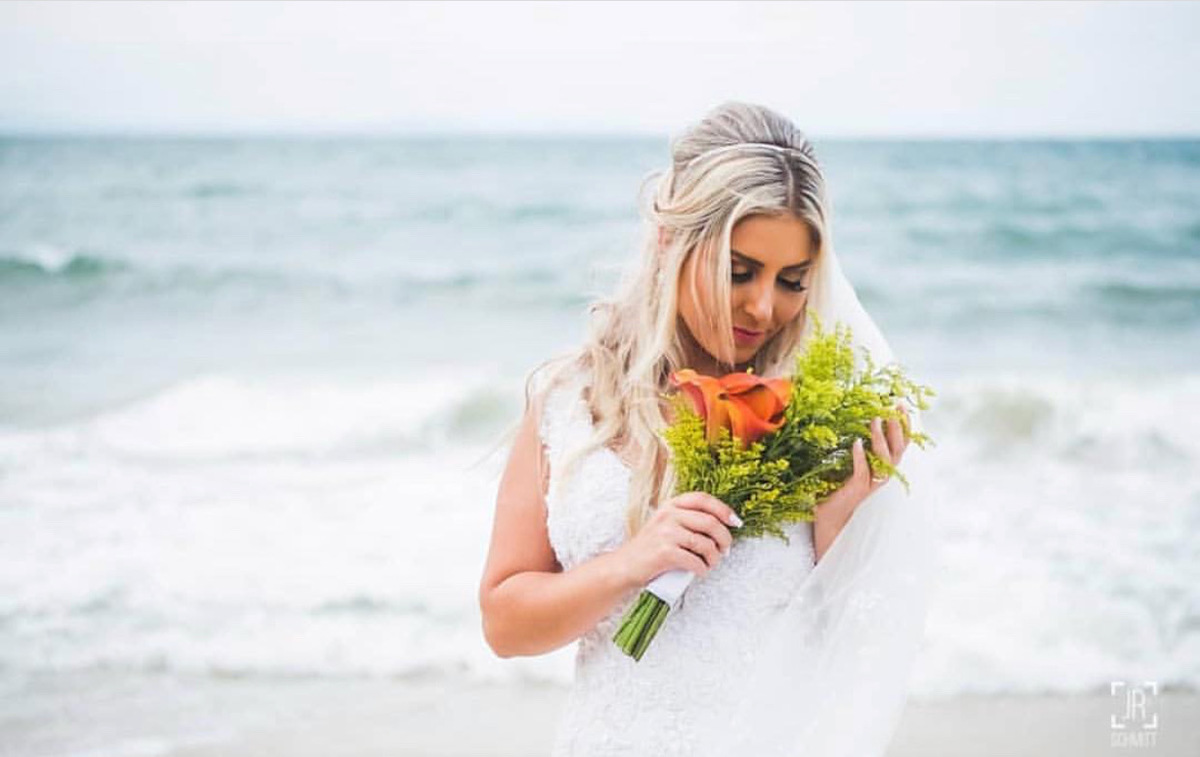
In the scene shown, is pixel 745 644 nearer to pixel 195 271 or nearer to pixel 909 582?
pixel 909 582

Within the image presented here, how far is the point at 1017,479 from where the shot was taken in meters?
8.58

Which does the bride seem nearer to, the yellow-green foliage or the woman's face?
the woman's face

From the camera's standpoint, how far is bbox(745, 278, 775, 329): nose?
7.24 feet

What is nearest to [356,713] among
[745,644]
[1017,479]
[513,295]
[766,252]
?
[745,644]

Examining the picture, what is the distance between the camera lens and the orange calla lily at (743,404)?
2.01 meters

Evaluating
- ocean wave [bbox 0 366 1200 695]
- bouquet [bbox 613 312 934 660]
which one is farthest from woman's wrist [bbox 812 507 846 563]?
ocean wave [bbox 0 366 1200 695]

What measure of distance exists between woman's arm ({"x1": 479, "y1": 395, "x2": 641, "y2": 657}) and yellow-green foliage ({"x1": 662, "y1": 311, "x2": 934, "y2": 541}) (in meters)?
0.20

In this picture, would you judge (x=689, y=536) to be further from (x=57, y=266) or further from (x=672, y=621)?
(x=57, y=266)

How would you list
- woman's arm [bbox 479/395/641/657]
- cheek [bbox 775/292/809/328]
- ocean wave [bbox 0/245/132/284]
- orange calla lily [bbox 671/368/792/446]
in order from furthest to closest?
ocean wave [bbox 0/245/132/284] → cheek [bbox 775/292/809/328] → woman's arm [bbox 479/395/641/657] → orange calla lily [bbox 671/368/792/446]

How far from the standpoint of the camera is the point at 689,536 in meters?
2.01

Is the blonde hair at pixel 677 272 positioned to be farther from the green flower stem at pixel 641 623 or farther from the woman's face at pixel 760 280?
the green flower stem at pixel 641 623

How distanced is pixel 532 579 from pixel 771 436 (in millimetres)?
504

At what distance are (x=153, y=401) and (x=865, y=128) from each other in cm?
1049

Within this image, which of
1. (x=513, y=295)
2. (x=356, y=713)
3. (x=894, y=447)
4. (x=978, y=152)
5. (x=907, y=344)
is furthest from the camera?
(x=978, y=152)
